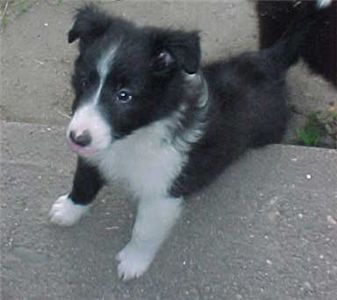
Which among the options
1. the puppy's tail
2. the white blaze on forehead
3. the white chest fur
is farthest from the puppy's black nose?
the puppy's tail

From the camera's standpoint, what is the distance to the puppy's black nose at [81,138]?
2.52 meters

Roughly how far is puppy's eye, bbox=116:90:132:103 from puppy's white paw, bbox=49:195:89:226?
771 millimetres

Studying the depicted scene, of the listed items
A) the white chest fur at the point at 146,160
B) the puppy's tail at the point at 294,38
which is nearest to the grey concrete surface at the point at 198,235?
the white chest fur at the point at 146,160

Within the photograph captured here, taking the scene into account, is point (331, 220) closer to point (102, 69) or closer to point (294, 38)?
point (294, 38)

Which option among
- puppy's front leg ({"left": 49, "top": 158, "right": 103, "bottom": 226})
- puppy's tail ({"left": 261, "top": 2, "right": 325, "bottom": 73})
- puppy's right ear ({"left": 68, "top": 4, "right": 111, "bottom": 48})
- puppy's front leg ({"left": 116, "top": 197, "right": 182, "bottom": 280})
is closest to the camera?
puppy's right ear ({"left": 68, "top": 4, "right": 111, "bottom": 48})

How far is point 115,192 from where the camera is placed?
339 cm

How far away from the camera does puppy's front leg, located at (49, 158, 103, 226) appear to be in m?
3.18

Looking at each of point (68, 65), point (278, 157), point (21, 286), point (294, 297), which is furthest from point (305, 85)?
point (21, 286)

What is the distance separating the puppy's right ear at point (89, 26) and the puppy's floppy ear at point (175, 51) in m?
0.20

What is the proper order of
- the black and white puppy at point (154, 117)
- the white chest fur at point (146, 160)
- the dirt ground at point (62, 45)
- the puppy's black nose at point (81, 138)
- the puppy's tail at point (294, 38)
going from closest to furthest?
the puppy's black nose at point (81, 138), the black and white puppy at point (154, 117), the white chest fur at point (146, 160), the puppy's tail at point (294, 38), the dirt ground at point (62, 45)

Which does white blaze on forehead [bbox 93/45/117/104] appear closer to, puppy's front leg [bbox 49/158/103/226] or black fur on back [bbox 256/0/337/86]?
puppy's front leg [bbox 49/158/103/226]

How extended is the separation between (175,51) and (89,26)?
37cm

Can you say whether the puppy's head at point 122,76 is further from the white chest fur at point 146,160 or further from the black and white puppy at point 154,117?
the white chest fur at point 146,160

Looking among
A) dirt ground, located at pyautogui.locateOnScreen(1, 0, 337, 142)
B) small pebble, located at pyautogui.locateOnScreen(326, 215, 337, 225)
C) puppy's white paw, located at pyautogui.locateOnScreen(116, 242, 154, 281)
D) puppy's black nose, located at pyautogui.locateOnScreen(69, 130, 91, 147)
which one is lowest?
dirt ground, located at pyautogui.locateOnScreen(1, 0, 337, 142)
